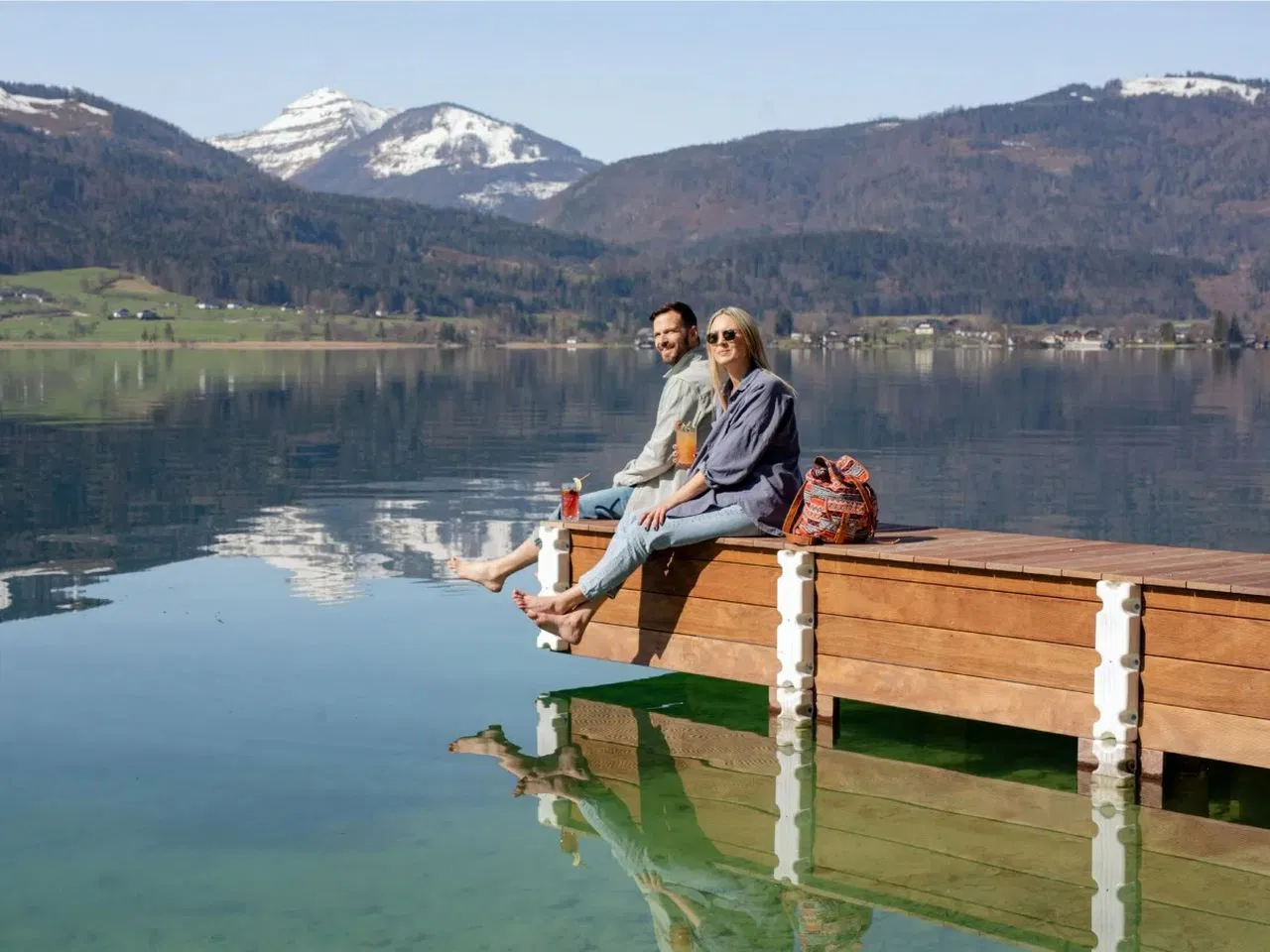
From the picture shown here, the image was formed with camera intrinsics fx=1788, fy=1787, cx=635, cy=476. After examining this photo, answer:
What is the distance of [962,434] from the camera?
141ft

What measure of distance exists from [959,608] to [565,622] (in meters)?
2.82

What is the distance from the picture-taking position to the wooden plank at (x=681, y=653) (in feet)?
36.6

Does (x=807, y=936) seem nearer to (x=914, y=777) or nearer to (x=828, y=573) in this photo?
(x=914, y=777)

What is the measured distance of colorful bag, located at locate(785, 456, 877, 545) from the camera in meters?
10.7

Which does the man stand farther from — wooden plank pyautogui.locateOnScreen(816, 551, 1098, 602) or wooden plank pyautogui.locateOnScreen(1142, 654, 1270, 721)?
wooden plank pyautogui.locateOnScreen(1142, 654, 1270, 721)

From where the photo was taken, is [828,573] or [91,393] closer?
[828,573]

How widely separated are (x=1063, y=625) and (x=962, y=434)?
33909 millimetres

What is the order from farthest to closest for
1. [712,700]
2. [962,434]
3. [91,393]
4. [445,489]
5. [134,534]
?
1. [91,393]
2. [962,434]
3. [445,489]
4. [134,534]
5. [712,700]

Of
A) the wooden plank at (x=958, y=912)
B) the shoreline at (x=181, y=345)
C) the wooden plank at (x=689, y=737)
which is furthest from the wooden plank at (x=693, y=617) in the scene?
the shoreline at (x=181, y=345)

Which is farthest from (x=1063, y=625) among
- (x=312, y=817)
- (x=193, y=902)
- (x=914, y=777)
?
(x=193, y=902)

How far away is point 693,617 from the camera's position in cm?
1145

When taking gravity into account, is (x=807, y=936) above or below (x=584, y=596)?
below

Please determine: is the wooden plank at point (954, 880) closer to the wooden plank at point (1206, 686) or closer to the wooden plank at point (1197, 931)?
the wooden plank at point (1197, 931)

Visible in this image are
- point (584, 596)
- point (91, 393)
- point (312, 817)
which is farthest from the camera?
point (91, 393)
